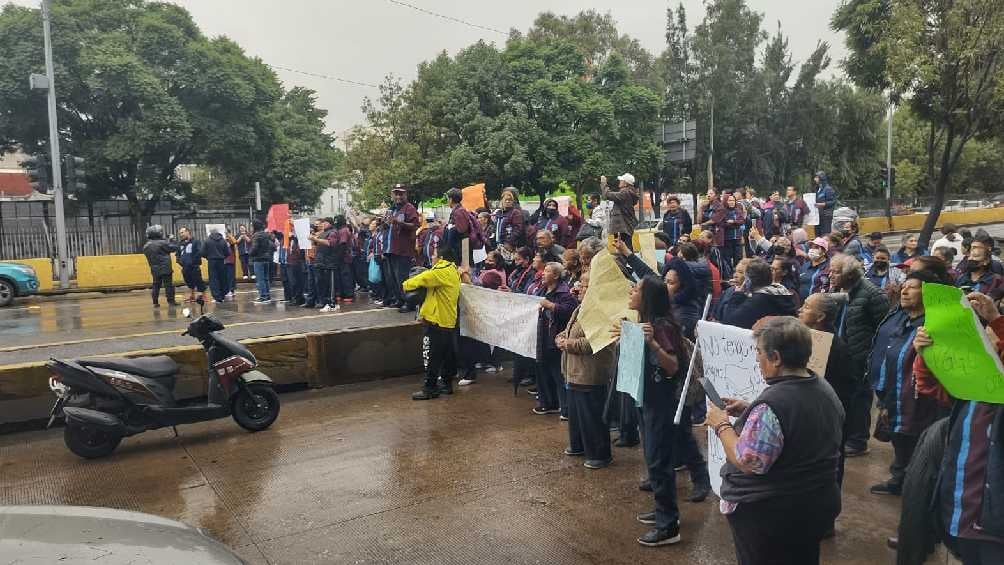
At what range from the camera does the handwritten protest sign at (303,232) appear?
14.0 m

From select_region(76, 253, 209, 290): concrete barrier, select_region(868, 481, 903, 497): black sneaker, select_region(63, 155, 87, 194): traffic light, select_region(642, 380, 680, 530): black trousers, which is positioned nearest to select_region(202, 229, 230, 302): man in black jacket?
select_region(76, 253, 209, 290): concrete barrier

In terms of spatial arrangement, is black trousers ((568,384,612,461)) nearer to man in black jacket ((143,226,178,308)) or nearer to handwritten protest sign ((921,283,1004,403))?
handwritten protest sign ((921,283,1004,403))

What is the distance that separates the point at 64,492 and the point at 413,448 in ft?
9.26

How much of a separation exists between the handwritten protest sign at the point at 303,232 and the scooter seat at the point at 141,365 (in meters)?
7.07

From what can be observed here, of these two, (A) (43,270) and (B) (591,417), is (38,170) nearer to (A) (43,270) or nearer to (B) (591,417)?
(A) (43,270)

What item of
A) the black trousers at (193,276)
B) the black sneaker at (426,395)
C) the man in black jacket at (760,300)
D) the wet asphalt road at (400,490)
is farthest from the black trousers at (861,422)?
the black trousers at (193,276)

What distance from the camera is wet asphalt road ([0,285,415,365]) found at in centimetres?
949

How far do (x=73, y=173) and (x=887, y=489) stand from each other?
848 inches

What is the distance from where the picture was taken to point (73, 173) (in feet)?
67.1

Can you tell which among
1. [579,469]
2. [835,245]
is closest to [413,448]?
[579,469]

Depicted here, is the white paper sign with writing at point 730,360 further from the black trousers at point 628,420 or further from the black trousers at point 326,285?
the black trousers at point 326,285

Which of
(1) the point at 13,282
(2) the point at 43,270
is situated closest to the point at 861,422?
(1) the point at 13,282

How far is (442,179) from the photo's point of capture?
101 feet

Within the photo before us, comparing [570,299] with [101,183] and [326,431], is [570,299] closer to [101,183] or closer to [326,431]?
[326,431]
